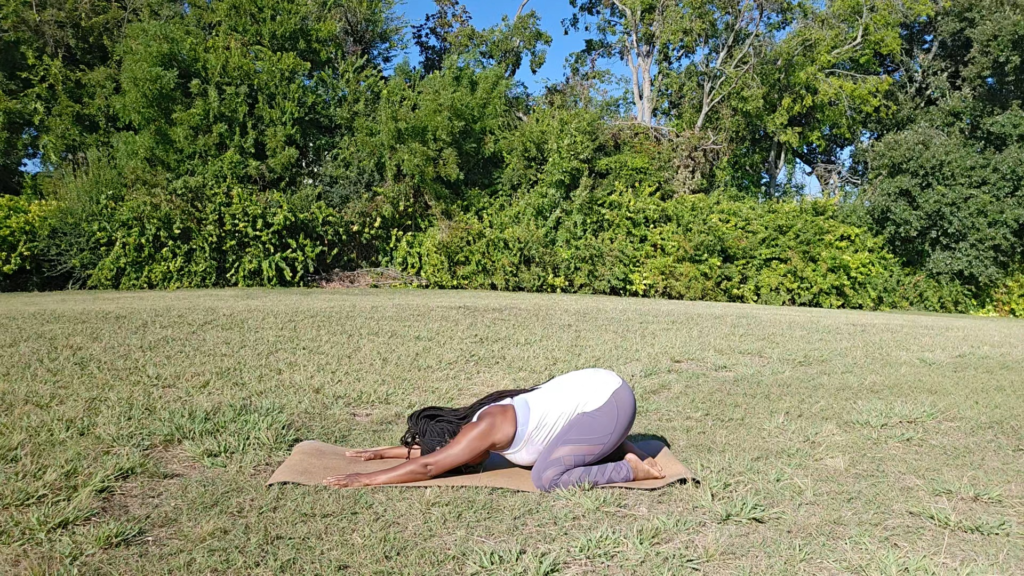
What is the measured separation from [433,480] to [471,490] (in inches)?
8.1

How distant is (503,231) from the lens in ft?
41.7

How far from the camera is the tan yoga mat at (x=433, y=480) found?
130 inches

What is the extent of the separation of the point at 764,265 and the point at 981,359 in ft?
18.3

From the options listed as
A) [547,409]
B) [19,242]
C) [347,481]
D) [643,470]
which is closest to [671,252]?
[643,470]

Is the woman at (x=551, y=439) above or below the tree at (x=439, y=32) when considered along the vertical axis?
below

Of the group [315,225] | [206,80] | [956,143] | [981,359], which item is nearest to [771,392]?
[981,359]

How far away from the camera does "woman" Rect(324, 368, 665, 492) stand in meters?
3.28

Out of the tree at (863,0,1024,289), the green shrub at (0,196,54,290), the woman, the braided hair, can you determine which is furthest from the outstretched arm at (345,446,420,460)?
the tree at (863,0,1024,289)

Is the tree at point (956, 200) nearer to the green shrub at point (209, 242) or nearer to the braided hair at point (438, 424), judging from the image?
the green shrub at point (209, 242)

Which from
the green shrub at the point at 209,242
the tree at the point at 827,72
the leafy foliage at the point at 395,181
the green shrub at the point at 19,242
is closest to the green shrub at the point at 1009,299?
the leafy foliage at the point at 395,181

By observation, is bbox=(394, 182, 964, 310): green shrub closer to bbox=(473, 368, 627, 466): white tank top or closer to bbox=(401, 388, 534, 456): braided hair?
bbox=(401, 388, 534, 456): braided hair

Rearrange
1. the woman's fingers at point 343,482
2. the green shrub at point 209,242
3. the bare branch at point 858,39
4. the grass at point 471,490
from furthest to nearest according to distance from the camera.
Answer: the bare branch at point 858,39 → the green shrub at point 209,242 → the woman's fingers at point 343,482 → the grass at point 471,490

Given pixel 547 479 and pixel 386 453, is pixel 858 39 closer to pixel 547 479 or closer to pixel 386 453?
pixel 547 479

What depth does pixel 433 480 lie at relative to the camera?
11.0 ft
